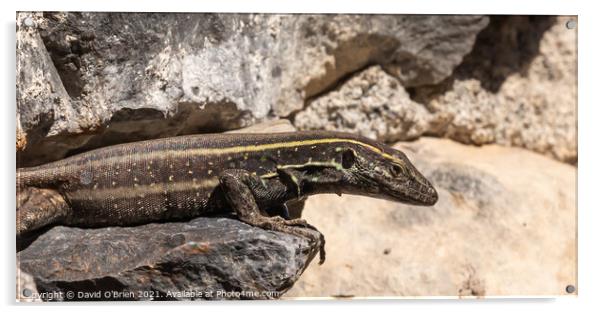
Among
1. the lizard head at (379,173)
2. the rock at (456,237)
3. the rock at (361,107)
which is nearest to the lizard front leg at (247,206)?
the lizard head at (379,173)

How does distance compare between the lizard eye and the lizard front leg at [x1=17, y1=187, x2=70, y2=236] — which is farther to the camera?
the lizard eye

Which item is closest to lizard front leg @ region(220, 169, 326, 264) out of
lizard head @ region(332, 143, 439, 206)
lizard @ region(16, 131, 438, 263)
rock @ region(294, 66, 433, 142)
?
lizard @ region(16, 131, 438, 263)

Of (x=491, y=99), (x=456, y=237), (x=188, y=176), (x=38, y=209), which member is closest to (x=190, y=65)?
(x=188, y=176)

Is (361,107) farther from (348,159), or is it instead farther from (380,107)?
(348,159)

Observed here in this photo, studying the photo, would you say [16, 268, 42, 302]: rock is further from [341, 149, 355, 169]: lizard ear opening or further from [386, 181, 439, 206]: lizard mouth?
[386, 181, 439, 206]: lizard mouth

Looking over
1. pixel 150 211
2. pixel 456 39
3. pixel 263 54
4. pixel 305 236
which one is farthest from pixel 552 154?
pixel 150 211

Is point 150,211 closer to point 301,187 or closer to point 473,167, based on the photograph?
point 301,187

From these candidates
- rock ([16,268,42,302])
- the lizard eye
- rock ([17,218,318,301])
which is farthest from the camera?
the lizard eye
